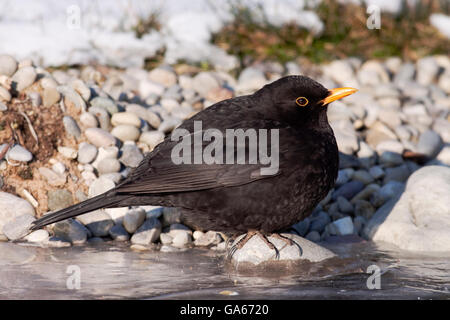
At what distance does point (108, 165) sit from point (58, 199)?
55cm

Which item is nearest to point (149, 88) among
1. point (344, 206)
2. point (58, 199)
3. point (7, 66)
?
point (7, 66)

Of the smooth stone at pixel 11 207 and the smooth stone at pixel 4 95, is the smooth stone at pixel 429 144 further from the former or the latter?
the smooth stone at pixel 4 95

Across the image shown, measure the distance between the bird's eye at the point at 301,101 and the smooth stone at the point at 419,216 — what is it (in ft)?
4.62

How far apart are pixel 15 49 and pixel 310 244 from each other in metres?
5.01

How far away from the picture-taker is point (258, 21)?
9.59 m

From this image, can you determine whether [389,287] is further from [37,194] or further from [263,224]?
[37,194]

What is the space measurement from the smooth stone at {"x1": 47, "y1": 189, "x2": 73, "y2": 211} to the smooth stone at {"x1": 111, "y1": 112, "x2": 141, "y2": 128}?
97 cm

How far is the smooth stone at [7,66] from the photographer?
6301 mm

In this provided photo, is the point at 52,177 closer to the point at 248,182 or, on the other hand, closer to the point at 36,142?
the point at 36,142

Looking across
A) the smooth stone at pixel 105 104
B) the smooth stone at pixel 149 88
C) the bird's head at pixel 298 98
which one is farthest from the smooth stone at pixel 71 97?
the bird's head at pixel 298 98

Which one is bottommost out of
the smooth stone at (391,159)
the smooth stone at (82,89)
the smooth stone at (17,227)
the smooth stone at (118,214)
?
the smooth stone at (17,227)

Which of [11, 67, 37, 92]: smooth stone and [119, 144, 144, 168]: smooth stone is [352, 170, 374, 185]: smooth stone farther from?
[11, 67, 37, 92]: smooth stone

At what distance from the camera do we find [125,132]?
635cm

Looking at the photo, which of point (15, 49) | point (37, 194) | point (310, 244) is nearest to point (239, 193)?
point (310, 244)
